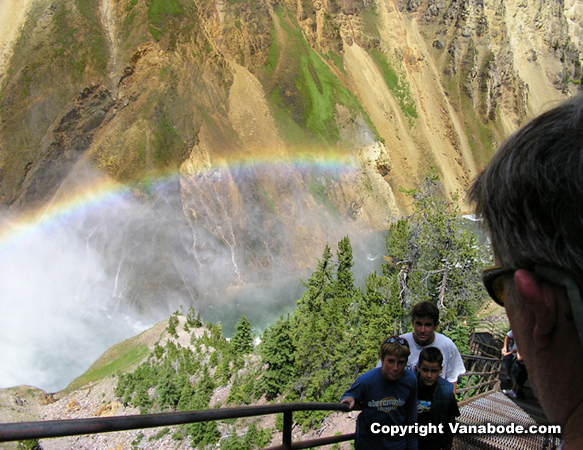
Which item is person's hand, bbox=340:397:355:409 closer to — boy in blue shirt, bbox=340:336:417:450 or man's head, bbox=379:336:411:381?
boy in blue shirt, bbox=340:336:417:450

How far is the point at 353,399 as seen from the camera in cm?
306

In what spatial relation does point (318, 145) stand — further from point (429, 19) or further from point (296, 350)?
point (429, 19)

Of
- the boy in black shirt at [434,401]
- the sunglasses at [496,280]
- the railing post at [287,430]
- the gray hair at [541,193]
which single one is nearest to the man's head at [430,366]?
the boy in black shirt at [434,401]

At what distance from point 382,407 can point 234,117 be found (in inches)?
1586

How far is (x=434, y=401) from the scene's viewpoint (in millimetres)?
3516

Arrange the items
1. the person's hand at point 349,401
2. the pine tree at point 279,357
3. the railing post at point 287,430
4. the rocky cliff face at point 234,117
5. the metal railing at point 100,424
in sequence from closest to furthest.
Answer: 1. the metal railing at point 100,424
2. the railing post at point 287,430
3. the person's hand at point 349,401
4. the pine tree at point 279,357
5. the rocky cliff face at point 234,117

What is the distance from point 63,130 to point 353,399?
35.3m

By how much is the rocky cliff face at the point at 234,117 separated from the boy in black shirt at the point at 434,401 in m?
31.6

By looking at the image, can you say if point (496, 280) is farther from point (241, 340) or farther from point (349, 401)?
point (241, 340)

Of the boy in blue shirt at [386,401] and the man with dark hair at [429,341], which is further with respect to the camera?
the man with dark hair at [429,341]

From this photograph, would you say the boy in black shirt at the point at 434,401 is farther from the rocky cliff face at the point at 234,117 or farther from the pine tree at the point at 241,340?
the rocky cliff face at the point at 234,117

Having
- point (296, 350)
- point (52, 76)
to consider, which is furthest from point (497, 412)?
point (52, 76)

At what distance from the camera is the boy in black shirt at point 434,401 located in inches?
137

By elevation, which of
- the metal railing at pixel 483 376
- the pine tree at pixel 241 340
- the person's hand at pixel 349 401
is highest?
the person's hand at pixel 349 401
